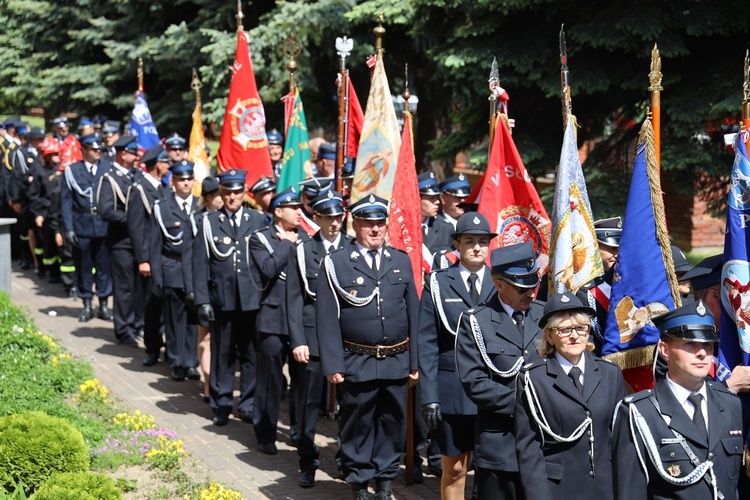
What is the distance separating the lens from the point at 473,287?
23.2ft

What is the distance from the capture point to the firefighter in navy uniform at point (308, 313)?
27.6 ft

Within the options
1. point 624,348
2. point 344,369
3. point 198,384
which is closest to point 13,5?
point 198,384

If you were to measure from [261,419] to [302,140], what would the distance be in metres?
3.99

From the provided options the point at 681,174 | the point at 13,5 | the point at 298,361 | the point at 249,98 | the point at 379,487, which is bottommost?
the point at 379,487

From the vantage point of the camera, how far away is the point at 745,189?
6.03m

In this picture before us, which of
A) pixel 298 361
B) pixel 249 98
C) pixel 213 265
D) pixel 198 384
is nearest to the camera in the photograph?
pixel 298 361

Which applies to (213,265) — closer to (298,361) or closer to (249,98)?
(298,361)

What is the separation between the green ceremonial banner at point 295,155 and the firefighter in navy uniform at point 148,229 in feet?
4.72

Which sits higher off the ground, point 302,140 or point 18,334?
point 302,140

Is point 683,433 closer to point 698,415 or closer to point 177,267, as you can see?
point 698,415

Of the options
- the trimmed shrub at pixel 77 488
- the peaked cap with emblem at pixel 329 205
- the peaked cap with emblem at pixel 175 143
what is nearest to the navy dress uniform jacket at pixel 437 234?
the peaked cap with emblem at pixel 329 205

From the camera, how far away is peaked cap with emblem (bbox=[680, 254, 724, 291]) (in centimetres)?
630

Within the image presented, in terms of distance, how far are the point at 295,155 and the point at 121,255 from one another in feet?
9.22

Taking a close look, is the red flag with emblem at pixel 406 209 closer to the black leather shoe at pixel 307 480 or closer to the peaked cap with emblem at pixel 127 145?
the black leather shoe at pixel 307 480
